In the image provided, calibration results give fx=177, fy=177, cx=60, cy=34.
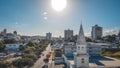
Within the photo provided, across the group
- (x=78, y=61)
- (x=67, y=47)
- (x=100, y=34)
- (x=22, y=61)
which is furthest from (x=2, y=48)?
(x=100, y=34)

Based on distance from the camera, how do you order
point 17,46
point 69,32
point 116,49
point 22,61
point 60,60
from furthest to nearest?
point 69,32
point 17,46
point 116,49
point 60,60
point 22,61

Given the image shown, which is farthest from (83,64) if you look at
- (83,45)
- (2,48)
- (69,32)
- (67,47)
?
(69,32)

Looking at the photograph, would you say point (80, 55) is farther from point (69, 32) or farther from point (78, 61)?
point (69, 32)

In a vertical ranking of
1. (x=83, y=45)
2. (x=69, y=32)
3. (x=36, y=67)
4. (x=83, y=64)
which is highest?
(x=69, y=32)

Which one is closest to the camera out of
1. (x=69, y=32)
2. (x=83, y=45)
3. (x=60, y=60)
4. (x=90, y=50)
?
(x=83, y=45)

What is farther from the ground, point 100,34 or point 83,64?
point 100,34

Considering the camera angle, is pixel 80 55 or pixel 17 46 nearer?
pixel 80 55

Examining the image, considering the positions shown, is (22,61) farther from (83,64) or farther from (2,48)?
(2,48)
